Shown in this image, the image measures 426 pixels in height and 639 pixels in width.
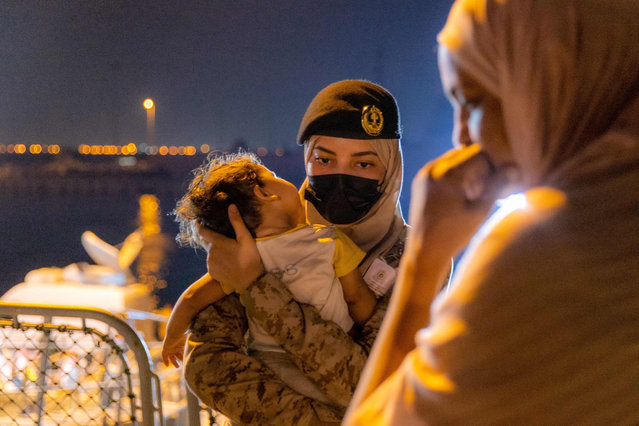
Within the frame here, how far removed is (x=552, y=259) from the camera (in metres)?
0.43

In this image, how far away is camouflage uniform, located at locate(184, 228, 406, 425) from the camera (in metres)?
1.06

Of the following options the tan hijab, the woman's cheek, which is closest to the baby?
the tan hijab

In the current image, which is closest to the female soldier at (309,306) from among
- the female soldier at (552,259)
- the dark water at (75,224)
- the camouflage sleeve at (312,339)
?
the camouflage sleeve at (312,339)

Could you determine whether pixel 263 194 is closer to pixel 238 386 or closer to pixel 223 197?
pixel 223 197

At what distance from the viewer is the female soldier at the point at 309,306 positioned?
1.08 m

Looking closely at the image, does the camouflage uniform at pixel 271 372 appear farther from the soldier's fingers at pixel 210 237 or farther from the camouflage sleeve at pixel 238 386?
the soldier's fingers at pixel 210 237

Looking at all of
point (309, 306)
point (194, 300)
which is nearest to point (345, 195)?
point (309, 306)

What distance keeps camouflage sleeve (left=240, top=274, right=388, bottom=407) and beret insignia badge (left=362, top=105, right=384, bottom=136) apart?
468 mm

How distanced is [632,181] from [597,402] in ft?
0.63

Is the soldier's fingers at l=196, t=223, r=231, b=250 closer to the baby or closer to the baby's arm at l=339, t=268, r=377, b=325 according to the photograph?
the baby

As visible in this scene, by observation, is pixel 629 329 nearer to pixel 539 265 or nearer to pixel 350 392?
pixel 539 265

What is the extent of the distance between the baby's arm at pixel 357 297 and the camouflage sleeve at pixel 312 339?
0.05 m

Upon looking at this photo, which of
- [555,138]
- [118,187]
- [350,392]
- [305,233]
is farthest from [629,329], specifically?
[118,187]

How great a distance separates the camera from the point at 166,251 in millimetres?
42250
